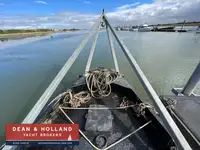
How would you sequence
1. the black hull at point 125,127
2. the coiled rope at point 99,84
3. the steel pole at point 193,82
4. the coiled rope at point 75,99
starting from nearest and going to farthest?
the black hull at point 125,127 → the coiled rope at point 75,99 → the coiled rope at point 99,84 → the steel pole at point 193,82

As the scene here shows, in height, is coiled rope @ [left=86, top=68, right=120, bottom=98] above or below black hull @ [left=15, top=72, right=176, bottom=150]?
above

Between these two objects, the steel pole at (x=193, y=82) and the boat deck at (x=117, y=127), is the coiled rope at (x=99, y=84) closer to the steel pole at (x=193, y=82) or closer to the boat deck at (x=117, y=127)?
the boat deck at (x=117, y=127)

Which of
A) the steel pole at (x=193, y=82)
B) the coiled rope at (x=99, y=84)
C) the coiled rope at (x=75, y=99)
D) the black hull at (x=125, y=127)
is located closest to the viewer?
the black hull at (x=125, y=127)

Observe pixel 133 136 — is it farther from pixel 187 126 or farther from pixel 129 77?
pixel 129 77

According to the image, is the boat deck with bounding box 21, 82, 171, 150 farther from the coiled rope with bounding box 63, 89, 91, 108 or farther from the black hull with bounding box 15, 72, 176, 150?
the coiled rope with bounding box 63, 89, 91, 108

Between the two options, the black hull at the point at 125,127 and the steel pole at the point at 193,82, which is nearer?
the black hull at the point at 125,127

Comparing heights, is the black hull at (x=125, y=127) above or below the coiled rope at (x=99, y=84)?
below

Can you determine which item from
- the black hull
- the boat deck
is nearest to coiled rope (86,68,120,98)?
the black hull

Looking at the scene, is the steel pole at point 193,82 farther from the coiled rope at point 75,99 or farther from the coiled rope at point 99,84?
the coiled rope at point 75,99

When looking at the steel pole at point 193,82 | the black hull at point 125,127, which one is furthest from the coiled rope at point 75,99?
the steel pole at point 193,82

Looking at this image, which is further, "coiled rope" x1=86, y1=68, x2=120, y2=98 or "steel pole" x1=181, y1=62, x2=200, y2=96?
"steel pole" x1=181, y1=62, x2=200, y2=96

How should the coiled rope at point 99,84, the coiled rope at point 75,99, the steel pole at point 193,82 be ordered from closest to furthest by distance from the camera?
the coiled rope at point 75,99 < the coiled rope at point 99,84 < the steel pole at point 193,82

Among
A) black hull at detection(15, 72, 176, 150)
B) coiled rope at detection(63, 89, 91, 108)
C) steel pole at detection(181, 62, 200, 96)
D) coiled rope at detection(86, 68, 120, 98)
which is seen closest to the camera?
black hull at detection(15, 72, 176, 150)

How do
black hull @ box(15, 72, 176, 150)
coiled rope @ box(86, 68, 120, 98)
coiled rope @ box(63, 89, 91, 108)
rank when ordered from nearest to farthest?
1. black hull @ box(15, 72, 176, 150)
2. coiled rope @ box(63, 89, 91, 108)
3. coiled rope @ box(86, 68, 120, 98)
